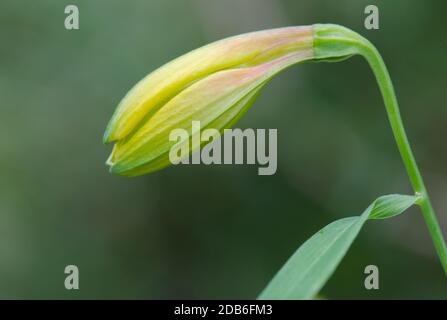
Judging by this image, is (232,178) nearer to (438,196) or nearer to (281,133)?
(281,133)

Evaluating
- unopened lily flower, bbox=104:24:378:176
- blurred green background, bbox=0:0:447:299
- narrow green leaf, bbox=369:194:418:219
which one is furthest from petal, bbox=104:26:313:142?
blurred green background, bbox=0:0:447:299

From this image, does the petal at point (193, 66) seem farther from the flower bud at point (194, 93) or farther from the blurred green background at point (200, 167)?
the blurred green background at point (200, 167)

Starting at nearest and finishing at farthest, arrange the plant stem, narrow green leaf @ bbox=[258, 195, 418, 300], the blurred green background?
narrow green leaf @ bbox=[258, 195, 418, 300] → the plant stem → the blurred green background

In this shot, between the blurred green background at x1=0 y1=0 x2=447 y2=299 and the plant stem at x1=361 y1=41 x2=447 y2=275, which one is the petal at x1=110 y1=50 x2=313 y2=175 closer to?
the plant stem at x1=361 y1=41 x2=447 y2=275

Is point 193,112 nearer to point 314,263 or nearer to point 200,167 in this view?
point 314,263

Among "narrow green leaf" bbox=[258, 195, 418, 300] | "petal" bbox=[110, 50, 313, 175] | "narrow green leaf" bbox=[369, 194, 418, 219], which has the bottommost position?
"narrow green leaf" bbox=[258, 195, 418, 300]
